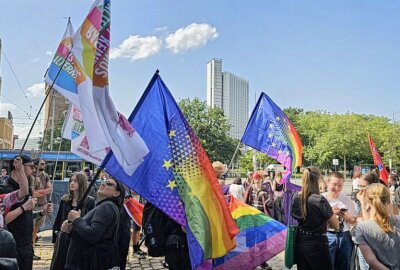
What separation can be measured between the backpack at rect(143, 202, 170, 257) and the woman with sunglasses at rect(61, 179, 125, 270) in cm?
38

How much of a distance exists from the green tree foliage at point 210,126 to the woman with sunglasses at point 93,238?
43495 millimetres

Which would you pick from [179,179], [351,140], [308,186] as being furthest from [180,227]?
[351,140]

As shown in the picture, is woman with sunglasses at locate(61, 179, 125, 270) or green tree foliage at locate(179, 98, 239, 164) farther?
green tree foliage at locate(179, 98, 239, 164)

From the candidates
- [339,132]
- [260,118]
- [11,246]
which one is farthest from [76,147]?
[339,132]

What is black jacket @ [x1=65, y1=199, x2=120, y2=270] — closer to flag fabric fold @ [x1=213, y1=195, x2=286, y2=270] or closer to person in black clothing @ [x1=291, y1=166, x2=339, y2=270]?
person in black clothing @ [x1=291, y1=166, x2=339, y2=270]

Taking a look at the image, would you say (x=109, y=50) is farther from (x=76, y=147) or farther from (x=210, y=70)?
(x=210, y=70)

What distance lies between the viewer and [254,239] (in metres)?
6.25

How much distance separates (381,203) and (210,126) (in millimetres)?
45408

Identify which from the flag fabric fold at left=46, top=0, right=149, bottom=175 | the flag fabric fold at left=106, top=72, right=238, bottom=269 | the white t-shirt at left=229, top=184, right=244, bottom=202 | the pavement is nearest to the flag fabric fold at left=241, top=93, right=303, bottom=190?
the pavement

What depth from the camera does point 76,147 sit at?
612 cm

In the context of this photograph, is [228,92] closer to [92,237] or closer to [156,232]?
[156,232]

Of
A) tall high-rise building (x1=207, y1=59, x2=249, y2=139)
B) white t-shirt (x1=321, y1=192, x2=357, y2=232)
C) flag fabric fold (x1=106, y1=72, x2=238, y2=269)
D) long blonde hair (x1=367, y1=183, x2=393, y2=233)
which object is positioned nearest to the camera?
long blonde hair (x1=367, y1=183, x2=393, y2=233)

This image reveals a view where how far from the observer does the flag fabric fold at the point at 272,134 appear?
7730 millimetres

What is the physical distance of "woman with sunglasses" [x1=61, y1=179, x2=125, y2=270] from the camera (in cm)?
381
